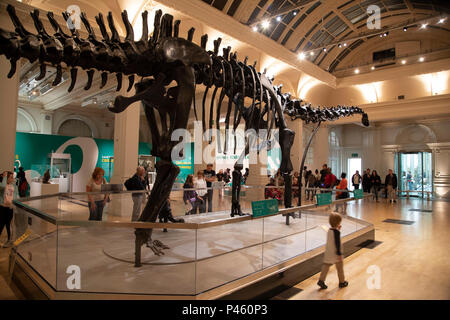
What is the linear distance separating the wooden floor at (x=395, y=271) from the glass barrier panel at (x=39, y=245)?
0.41m

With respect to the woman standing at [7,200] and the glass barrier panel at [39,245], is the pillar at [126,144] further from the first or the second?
the glass barrier panel at [39,245]

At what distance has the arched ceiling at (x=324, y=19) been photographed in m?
10.8

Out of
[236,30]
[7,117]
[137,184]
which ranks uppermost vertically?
[236,30]

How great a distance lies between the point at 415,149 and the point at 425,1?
8.54 metres

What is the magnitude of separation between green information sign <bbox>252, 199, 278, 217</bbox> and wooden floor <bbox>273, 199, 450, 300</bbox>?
93 centimetres

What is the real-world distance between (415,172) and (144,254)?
18901mm

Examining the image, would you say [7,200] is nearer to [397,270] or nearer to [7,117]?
[7,117]

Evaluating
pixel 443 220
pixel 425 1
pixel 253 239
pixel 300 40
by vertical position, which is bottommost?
pixel 443 220

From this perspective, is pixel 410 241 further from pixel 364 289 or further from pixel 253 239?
pixel 253 239

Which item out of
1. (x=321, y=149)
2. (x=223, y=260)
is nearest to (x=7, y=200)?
(x=223, y=260)

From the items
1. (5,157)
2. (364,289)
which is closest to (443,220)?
(364,289)

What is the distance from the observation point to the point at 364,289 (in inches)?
139

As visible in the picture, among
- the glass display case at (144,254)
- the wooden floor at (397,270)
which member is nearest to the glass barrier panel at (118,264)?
the glass display case at (144,254)

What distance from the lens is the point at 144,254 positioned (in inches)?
131
